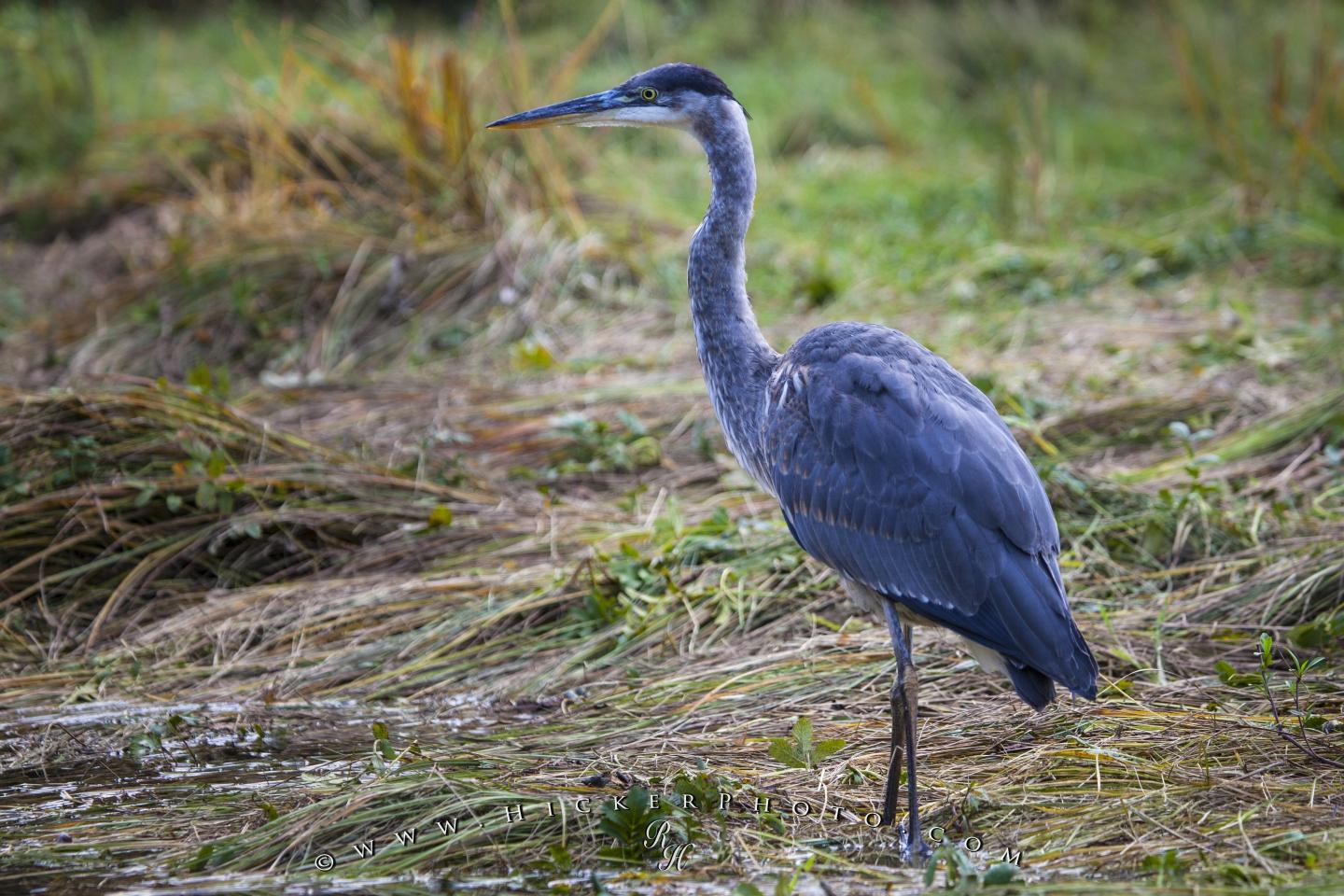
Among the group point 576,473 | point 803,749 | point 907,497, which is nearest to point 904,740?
point 803,749

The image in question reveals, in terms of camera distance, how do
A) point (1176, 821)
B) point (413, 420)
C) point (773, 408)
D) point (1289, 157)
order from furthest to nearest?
1. point (1289, 157)
2. point (413, 420)
3. point (773, 408)
4. point (1176, 821)

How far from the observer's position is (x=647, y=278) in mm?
8180

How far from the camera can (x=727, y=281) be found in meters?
4.43

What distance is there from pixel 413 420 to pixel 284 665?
1.85 m

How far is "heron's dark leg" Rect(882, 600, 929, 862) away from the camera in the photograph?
3354 millimetres

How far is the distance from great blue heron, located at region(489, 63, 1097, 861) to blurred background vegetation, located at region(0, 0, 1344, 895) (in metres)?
0.38

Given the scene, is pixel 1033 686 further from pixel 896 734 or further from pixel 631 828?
pixel 631 828

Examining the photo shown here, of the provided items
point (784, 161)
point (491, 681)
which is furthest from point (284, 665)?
point (784, 161)

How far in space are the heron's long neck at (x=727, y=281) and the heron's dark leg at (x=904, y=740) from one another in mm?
928

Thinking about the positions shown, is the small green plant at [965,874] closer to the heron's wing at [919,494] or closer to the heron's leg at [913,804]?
the heron's leg at [913,804]

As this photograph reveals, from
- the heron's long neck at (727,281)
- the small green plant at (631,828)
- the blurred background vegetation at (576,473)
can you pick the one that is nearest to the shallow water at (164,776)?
the blurred background vegetation at (576,473)

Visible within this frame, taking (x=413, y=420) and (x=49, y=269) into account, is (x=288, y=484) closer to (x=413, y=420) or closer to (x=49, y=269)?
(x=413, y=420)

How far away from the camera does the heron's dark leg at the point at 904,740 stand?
3.35 metres

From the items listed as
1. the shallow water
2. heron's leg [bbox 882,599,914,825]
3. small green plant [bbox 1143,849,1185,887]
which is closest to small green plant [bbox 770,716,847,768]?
heron's leg [bbox 882,599,914,825]
